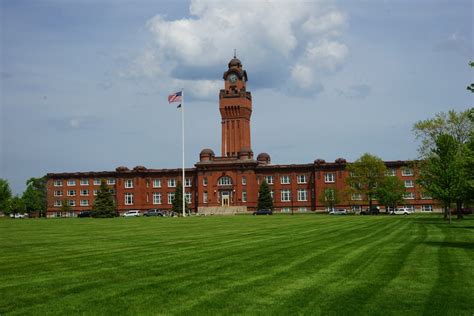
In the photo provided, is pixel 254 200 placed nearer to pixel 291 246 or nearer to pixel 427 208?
pixel 427 208

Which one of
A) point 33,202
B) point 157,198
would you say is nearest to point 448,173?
point 157,198

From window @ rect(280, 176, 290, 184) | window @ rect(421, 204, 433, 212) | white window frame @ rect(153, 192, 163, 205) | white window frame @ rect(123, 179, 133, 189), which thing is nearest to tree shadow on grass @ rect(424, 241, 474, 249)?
window @ rect(421, 204, 433, 212)

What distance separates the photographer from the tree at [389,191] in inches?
3497

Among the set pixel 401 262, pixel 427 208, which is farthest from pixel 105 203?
pixel 401 262

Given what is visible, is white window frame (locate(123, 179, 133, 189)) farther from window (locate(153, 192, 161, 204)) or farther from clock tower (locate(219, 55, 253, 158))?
clock tower (locate(219, 55, 253, 158))

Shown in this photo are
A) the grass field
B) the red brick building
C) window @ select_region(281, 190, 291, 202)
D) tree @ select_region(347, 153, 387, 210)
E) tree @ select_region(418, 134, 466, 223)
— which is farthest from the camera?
window @ select_region(281, 190, 291, 202)

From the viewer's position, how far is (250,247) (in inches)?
853

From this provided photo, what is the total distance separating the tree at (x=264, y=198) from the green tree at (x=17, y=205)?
6017cm

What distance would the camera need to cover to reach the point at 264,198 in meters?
103

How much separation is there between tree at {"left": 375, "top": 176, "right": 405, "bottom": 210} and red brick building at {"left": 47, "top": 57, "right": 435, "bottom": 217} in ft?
36.9

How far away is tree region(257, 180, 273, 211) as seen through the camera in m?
102

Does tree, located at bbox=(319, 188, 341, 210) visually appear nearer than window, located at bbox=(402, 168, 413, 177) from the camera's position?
Yes

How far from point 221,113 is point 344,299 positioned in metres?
107

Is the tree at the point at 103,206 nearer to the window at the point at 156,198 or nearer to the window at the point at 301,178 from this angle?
the window at the point at 156,198
